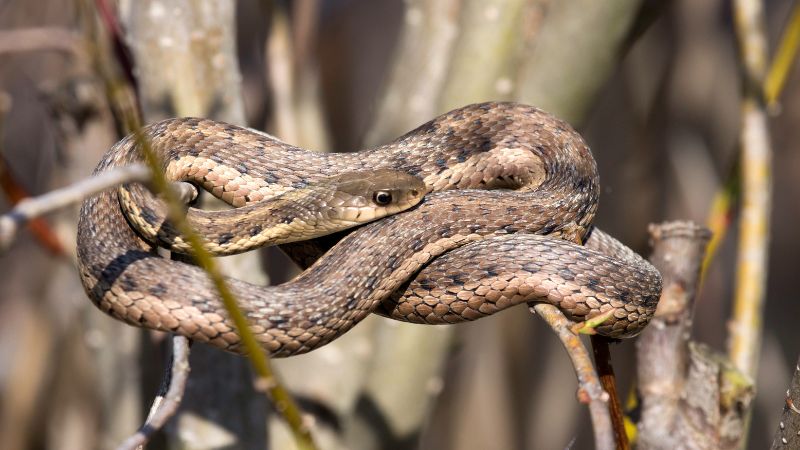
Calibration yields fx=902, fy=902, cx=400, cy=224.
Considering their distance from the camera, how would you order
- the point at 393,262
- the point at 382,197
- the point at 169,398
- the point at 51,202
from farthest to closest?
the point at 382,197 → the point at 393,262 → the point at 169,398 → the point at 51,202

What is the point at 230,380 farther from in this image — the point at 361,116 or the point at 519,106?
the point at 361,116

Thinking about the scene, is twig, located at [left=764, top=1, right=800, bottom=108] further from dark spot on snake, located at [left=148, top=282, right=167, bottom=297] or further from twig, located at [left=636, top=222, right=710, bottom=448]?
dark spot on snake, located at [left=148, top=282, right=167, bottom=297]

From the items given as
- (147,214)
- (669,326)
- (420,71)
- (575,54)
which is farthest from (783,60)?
(147,214)

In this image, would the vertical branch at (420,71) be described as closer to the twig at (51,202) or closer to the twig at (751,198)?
the twig at (751,198)

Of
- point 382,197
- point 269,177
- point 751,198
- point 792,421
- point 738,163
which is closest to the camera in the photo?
point 792,421

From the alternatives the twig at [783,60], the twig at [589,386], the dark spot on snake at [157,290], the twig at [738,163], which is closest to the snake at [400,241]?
the dark spot on snake at [157,290]

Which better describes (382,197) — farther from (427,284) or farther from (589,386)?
(589,386)
